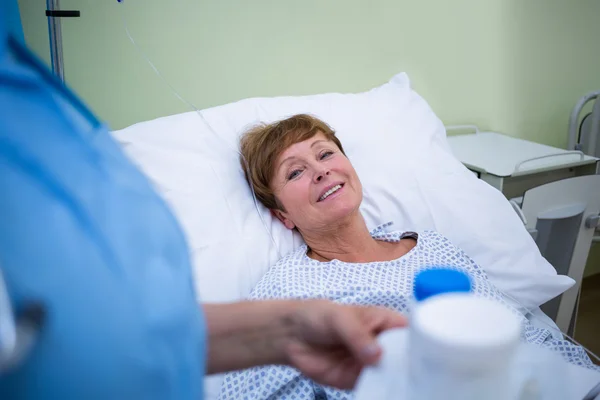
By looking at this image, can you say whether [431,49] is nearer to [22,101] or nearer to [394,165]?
[394,165]

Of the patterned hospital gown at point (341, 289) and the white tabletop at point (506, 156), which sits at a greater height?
the white tabletop at point (506, 156)

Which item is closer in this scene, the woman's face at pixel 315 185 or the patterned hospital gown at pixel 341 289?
the patterned hospital gown at pixel 341 289

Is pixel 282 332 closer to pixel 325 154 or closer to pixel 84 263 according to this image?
pixel 84 263

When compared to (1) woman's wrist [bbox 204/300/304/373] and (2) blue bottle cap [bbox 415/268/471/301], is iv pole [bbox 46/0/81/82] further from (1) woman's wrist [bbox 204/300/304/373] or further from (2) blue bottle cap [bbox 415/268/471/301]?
(2) blue bottle cap [bbox 415/268/471/301]

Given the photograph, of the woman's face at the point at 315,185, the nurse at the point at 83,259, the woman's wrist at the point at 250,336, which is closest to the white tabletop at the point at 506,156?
the woman's face at the point at 315,185

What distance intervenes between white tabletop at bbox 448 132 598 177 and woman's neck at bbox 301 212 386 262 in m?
0.61

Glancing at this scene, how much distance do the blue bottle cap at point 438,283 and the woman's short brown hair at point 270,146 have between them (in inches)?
29.5

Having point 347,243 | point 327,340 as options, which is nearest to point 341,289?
point 347,243

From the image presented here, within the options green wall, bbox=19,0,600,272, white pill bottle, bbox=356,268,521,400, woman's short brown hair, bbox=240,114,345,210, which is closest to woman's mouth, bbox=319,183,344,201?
woman's short brown hair, bbox=240,114,345,210

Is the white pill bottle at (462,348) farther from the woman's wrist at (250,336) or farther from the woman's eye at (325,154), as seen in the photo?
the woman's eye at (325,154)

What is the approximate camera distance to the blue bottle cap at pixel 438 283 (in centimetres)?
65

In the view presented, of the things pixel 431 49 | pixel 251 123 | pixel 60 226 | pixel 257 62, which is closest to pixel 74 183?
pixel 60 226

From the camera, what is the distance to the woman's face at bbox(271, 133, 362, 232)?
51.2 inches

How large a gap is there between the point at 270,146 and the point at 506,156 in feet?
3.04
